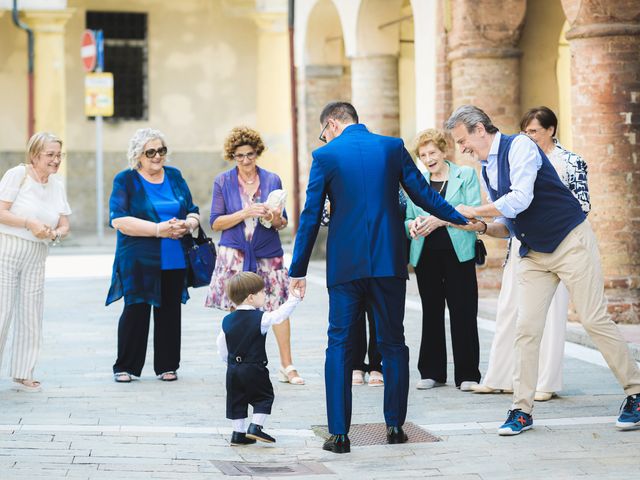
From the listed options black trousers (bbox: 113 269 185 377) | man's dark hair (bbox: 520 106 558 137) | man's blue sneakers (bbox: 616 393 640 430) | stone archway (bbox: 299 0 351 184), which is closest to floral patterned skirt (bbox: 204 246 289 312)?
black trousers (bbox: 113 269 185 377)

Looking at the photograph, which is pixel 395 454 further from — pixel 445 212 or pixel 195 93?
pixel 195 93

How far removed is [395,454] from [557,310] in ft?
7.27

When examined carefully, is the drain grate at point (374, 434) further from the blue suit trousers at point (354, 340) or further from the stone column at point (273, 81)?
the stone column at point (273, 81)

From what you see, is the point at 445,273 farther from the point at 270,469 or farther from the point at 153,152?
the point at 270,469

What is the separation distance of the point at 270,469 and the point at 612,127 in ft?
22.7

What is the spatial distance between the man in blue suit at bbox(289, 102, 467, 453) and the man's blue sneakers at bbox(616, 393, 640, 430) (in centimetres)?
124

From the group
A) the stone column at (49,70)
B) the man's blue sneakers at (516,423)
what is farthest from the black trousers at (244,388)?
the stone column at (49,70)

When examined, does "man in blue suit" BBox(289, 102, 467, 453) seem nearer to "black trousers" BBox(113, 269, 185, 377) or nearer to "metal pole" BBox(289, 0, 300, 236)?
"black trousers" BBox(113, 269, 185, 377)

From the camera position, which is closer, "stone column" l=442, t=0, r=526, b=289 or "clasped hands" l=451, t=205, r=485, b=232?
"clasped hands" l=451, t=205, r=485, b=232

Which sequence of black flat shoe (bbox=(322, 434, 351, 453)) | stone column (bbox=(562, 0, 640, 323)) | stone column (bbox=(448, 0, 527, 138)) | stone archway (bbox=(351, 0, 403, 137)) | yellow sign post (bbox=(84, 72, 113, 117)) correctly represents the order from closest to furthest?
black flat shoe (bbox=(322, 434, 351, 453))
stone column (bbox=(562, 0, 640, 323))
stone column (bbox=(448, 0, 527, 138))
stone archway (bbox=(351, 0, 403, 137))
yellow sign post (bbox=(84, 72, 113, 117))

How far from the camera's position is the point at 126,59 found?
102ft

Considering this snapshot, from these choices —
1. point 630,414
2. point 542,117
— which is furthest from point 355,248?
point 542,117

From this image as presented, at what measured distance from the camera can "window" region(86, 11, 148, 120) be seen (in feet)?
101

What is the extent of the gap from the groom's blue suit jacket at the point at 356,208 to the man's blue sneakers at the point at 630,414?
58.7 inches
